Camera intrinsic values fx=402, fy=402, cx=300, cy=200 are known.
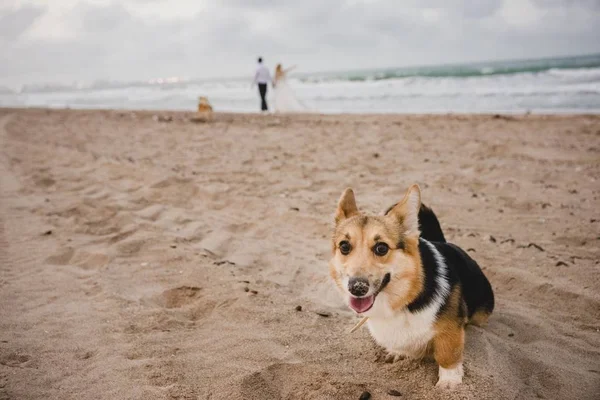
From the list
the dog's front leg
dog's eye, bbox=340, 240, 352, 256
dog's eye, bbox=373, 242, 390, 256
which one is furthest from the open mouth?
the dog's front leg

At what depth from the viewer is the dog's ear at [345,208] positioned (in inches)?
109

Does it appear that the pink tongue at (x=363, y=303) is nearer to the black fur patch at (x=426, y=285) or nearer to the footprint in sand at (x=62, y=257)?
the black fur patch at (x=426, y=285)

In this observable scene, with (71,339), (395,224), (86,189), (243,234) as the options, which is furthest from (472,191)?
(86,189)

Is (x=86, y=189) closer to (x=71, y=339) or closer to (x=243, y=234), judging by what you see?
(x=243, y=234)

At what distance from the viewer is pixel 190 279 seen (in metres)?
3.69

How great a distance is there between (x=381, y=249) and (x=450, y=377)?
84 centimetres

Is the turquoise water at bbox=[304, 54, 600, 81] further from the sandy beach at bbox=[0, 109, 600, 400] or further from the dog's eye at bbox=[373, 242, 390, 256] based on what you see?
the dog's eye at bbox=[373, 242, 390, 256]

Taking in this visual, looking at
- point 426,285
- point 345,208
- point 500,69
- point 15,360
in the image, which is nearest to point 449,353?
point 426,285

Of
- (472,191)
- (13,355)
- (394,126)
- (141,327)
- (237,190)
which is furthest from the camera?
(394,126)

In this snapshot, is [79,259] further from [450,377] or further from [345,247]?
[450,377]

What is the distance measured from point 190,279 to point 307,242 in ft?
4.69

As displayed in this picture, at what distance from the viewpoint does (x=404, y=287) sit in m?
2.30

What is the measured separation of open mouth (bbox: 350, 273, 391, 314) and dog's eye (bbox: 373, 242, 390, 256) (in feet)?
0.45

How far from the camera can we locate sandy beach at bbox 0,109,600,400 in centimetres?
247
